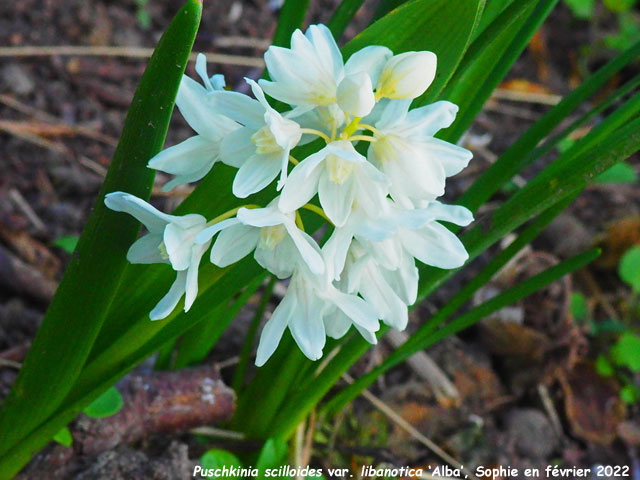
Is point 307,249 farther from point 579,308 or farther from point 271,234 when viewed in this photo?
point 579,308

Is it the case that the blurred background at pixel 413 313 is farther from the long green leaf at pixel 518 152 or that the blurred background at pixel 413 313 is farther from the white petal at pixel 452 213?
the white petal at pixel 452 213

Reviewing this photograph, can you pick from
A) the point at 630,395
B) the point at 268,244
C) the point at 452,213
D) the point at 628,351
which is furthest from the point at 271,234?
the point at 630,395

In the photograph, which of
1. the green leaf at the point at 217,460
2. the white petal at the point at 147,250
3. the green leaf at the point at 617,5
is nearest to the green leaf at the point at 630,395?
the green leaf at the point at 217,460

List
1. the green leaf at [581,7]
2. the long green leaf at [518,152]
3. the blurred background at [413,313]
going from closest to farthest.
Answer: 1. the long green leaf at [518,152]
2. the blurred background at [413,313]
3. the green leaf at [581,7]

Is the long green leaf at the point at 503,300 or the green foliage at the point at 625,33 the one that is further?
the green foliage at the point at 625,33

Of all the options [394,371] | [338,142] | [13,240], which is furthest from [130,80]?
[338,142]

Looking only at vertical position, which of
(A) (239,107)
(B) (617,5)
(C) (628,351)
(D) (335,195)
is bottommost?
(C) (628,351)
